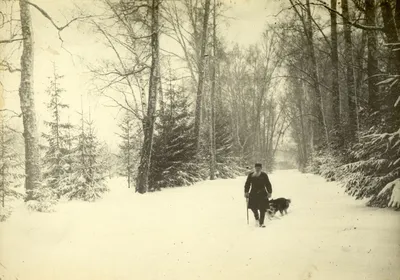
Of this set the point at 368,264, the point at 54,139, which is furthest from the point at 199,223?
the point at 54,139

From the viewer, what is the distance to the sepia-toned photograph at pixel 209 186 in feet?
12.8

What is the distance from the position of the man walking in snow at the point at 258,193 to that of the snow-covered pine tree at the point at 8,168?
10.6 feet

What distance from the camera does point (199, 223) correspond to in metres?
4.48

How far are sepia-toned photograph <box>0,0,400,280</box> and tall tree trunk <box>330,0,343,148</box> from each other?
3 centimetres

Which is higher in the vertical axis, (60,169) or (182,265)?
(60,169)

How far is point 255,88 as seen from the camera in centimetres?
574

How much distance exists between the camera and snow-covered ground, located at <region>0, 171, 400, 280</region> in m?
3.63

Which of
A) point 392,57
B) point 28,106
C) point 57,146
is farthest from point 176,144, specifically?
point 392,57

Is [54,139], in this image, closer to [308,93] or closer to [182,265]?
[182,265]

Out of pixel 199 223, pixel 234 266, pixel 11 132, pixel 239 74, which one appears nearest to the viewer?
pixel 234 266

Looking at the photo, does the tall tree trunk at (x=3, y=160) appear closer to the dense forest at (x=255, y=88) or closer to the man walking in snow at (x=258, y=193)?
the dense forest at (x=255, y=88)

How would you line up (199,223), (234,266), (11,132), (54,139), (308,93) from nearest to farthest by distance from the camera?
1. (234,266)
2. (199,223)
3. (11,132)
4. (308,93)
5. (54,139)

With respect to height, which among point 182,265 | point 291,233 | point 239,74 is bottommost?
point 182,265

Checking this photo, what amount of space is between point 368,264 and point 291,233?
0.83 metres
